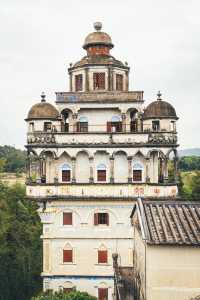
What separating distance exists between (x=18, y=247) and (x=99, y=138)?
22542mm

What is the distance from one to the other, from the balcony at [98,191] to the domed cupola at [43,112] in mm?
5175

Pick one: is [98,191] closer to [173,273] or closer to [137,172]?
[137,172]

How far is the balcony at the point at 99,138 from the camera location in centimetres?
3905

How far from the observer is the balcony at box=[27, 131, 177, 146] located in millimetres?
39047

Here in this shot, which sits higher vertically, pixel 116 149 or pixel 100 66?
pixel 100 66

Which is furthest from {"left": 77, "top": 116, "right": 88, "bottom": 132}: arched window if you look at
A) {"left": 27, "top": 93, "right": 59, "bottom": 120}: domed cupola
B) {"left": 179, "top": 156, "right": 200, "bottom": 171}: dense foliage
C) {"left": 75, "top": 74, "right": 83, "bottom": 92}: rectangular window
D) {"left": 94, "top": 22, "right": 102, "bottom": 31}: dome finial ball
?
{"left": 179, "top": 156, "right": 200, "bottom": 171}: dense foliage

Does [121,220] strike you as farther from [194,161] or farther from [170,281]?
[194,161]

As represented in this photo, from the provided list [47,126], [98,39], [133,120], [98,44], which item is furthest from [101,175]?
[98,39]

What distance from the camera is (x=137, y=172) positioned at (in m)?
40.2

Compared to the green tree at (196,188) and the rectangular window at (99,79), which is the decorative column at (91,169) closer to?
the rectangular window at (99,79)

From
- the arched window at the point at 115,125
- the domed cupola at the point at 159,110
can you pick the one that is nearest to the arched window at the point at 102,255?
the arched window at the point at 115,125

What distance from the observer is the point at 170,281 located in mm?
20078

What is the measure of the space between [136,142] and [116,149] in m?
1.63

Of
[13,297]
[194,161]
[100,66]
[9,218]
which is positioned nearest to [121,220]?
[100,66]
